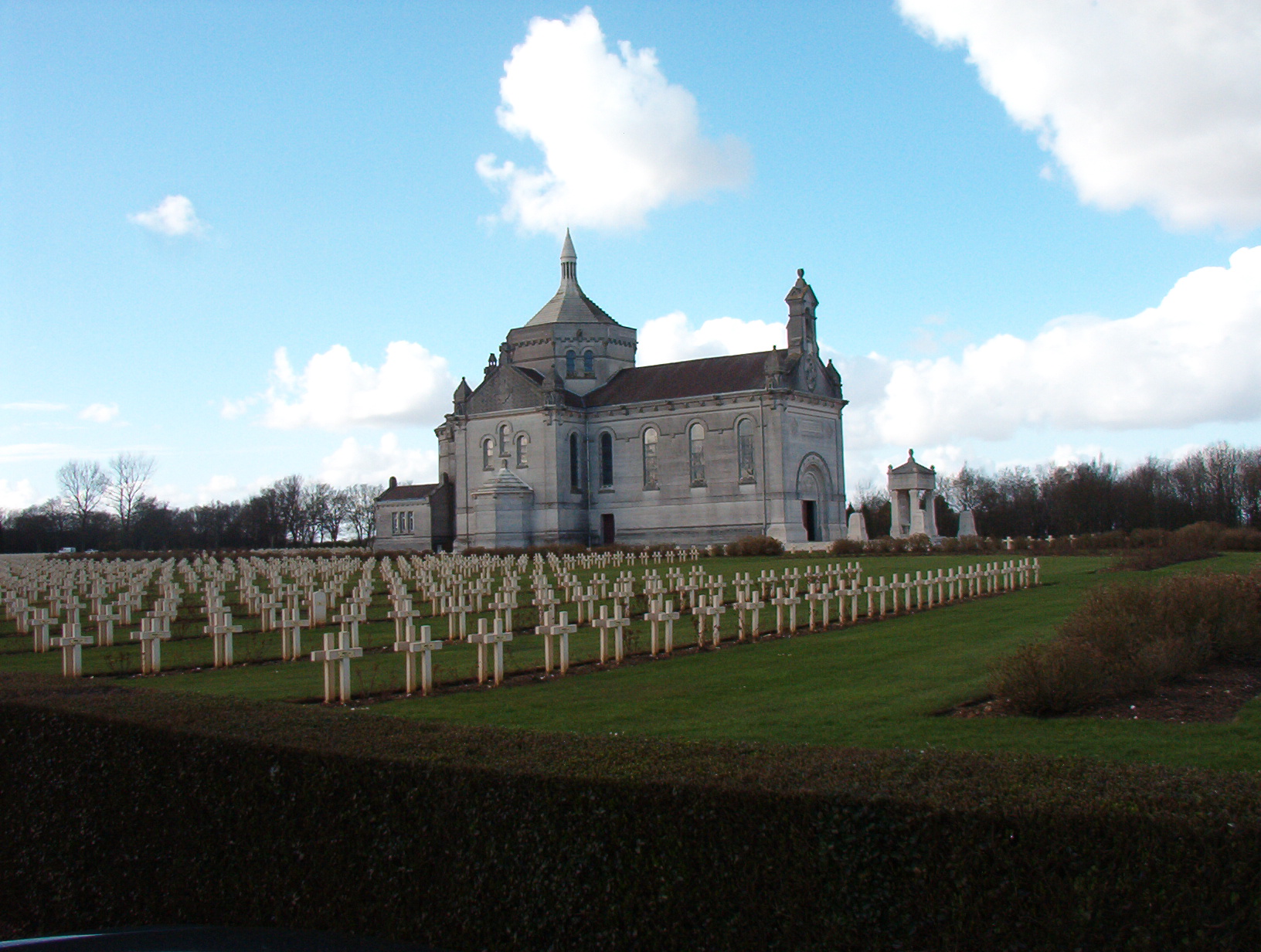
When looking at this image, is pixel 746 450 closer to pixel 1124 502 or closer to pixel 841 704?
pixel 1124 502

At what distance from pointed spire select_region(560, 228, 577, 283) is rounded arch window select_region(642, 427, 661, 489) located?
588 inches

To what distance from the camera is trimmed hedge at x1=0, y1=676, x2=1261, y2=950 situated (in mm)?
3701

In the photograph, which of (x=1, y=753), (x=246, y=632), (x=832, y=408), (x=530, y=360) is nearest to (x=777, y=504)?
(x=832, y=408)

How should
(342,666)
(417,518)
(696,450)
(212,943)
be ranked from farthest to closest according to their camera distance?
(417,518), (696,450), (342,666), (212,943)

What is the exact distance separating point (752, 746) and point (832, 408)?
57853 mm

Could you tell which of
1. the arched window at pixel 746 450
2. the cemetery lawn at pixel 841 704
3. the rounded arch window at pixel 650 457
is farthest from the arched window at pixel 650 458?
the cemetery lawn at pixel 841 704

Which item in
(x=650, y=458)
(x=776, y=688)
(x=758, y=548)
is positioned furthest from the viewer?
(x=650, y=458)

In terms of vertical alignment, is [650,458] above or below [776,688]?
above

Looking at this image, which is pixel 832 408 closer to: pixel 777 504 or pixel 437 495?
pixel 777 504

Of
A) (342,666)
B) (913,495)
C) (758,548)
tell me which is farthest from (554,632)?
(913,495)

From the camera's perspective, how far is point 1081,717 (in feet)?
30.9

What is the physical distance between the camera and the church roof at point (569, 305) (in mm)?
67938

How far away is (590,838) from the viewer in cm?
460

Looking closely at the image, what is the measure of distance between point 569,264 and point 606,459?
15586 mm
